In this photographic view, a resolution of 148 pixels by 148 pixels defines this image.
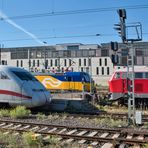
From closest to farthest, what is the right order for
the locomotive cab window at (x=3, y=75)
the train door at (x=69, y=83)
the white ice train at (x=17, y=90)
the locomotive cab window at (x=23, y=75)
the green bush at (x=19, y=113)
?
the green bush at (x=19, y=113), the white ice train at (x=17, y=90), the locomotive cab window at (x=3, y=75), the locomotive cab window at (x=23, y=75), the train door at (x=69, y=83)

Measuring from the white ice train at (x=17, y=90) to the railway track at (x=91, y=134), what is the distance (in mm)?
3702

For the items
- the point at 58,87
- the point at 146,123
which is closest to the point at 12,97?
the point at 146,123

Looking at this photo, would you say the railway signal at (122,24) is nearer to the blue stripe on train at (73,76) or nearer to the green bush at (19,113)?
the green bush at (19,113)

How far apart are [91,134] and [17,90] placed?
717cm

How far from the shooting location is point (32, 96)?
1758 centimetres

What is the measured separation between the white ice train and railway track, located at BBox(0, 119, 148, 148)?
3.70 metres

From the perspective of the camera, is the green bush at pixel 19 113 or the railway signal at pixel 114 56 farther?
the green bush at pixel 19 113

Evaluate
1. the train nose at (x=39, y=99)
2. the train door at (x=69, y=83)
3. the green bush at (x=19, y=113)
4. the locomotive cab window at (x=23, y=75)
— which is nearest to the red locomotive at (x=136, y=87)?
the train nose at (x=39, y=99)

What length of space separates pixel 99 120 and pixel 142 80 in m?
8.43

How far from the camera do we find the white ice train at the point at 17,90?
1756cm

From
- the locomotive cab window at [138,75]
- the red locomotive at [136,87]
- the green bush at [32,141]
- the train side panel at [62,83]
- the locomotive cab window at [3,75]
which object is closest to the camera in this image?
the green bush at [32,141]

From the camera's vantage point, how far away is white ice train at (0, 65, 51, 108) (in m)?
17.6

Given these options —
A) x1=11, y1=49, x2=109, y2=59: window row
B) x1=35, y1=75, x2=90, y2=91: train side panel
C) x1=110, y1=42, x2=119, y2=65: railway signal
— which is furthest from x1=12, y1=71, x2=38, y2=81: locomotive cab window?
x1=11, y1=49, x2=109, y2=59: window row

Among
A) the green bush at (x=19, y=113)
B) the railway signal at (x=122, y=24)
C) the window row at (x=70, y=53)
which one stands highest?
the window row at (x=70, y=53)
